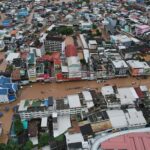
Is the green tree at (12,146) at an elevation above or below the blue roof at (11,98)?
above

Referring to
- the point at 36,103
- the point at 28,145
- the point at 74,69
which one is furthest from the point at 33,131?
the point at 74,69

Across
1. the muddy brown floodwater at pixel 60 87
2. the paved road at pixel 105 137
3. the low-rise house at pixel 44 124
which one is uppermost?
the low-rise house at pixel 44 124

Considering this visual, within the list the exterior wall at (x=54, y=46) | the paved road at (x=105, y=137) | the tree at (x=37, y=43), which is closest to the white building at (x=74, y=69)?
the exterior wall at (x=54, y=46)

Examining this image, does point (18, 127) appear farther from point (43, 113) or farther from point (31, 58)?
point (31, 58)

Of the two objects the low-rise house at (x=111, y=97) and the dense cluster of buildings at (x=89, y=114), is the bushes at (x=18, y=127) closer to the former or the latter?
the dense cluster of buildings at (x=89, y=114)

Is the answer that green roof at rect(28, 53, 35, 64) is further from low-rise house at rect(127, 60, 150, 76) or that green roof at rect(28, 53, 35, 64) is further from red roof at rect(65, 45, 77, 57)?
low-rise house at rect(127, 60, 150, 76)

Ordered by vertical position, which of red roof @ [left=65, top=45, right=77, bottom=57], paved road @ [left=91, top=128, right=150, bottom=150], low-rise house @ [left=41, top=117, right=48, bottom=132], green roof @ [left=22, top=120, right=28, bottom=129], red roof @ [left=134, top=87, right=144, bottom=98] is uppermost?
red roof @ [left=65, top=45, right=77, bottom=57]

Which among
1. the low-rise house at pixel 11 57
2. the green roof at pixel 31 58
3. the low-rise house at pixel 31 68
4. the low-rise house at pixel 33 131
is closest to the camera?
the low-rise house at pixel 33 131

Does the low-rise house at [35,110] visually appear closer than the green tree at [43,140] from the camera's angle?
No

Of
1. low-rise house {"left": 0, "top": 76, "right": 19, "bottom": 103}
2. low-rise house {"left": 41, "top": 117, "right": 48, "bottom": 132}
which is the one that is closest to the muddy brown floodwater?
low-rise house {"left": 0, "top": 76, "right": 19, "bottom": 103}

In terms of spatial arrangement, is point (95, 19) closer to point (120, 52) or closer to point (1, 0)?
point (120, 52)
